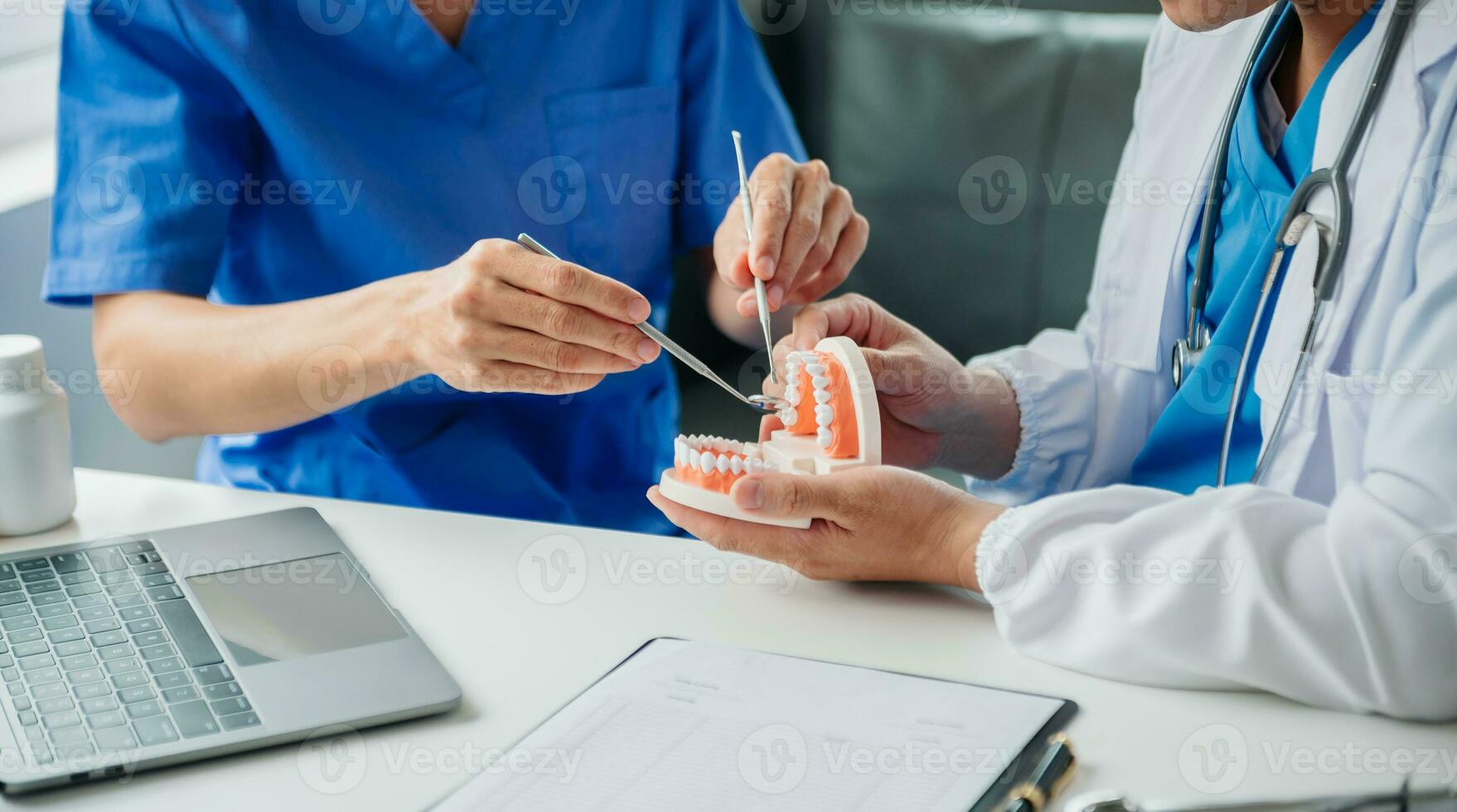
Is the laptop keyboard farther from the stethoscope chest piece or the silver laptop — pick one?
the stethoscope chest piece

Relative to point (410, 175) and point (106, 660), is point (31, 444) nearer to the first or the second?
point (106, 660)

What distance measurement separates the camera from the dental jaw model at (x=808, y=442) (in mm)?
1132

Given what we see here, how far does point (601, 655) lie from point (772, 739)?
19 centimetres

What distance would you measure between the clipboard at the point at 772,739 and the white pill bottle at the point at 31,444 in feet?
2.03

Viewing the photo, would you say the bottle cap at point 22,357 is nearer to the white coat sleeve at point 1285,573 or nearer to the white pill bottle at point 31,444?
the white pill bottle at point 31,444

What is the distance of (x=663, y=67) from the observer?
1.61 meters

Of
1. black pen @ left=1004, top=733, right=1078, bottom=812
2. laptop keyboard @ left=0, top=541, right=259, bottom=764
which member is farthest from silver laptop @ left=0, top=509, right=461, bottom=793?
black pen @ left=1004, top=733, right=1078, bottom=812

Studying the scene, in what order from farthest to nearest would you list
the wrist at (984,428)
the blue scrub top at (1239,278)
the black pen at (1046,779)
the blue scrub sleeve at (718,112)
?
the blue scrub sleeve at (718,112)
the wrist at (984,428)
the blue scrub top at (1239,278)
the black pen at (1046,779)

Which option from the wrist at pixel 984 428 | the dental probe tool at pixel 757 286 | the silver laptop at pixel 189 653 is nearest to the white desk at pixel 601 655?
the silver laptop at pixel 189 653

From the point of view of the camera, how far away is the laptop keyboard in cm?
89

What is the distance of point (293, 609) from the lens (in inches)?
41.6

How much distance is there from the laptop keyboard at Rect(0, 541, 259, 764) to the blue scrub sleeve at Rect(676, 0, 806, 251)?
2.71ft

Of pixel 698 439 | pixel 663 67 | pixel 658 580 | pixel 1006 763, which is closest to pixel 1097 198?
pixel 663 67

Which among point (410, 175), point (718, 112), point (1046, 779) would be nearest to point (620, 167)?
point (718, 112)
